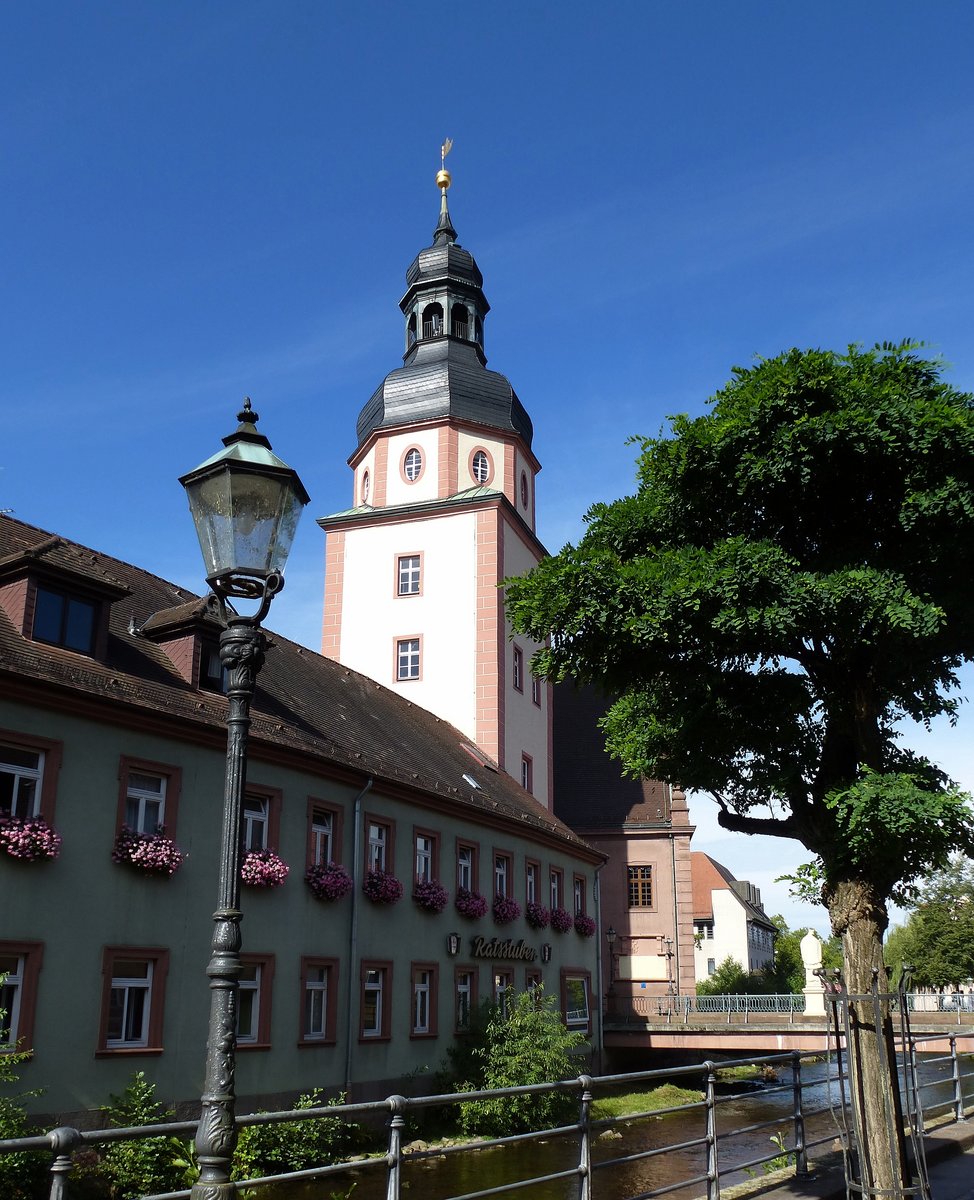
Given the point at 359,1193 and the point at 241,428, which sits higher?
the point at 241,428

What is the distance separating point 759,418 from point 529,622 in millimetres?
3483

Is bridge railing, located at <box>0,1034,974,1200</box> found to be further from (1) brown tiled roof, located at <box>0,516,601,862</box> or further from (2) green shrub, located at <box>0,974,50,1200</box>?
(1) brown tiled roof, located at <box>0,516,601,862</box>

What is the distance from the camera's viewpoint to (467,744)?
33094 mm

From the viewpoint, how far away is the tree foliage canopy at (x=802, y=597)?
1152cm

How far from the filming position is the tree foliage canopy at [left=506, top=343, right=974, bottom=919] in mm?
11516

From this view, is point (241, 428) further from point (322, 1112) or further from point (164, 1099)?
point (164, 1099)

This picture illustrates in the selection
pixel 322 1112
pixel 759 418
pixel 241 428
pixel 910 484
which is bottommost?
pixel 322 1112

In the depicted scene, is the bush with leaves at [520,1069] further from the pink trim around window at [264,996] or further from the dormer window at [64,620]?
the dormer window at [64,620]

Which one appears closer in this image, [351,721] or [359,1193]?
[359,1193]

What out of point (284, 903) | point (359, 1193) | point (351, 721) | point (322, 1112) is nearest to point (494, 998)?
point (351, 721)

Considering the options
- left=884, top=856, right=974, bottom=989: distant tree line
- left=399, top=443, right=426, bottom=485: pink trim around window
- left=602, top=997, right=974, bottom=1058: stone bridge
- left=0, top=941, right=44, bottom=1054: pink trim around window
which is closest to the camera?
left=0, top=941, right=44, bottom=1054: pink trim around window

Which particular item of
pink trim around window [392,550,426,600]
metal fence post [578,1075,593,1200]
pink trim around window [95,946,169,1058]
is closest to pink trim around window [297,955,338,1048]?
pink trim around window [95,946,169,1058]

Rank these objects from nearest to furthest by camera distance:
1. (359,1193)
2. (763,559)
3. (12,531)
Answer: (763,559) < (359,1193) < (12,531)

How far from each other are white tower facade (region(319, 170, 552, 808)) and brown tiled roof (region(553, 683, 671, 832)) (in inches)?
173
